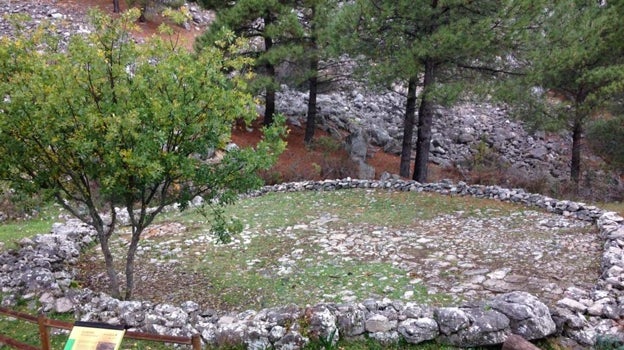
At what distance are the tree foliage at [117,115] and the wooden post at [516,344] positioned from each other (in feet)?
12.6

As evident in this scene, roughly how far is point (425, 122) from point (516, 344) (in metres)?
11.5

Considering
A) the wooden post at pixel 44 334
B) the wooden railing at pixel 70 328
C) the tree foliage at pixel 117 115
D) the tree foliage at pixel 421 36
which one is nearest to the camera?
the wooden railing at pixel 70 328

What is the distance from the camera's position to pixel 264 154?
285 inches

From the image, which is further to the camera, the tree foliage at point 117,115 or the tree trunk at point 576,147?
the tree trunk at point 576,147

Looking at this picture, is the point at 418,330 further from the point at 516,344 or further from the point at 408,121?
the point at 408,121

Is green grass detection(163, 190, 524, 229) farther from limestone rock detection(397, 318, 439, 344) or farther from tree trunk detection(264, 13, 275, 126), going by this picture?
limestone rock detection(397, 318, 439, 344)

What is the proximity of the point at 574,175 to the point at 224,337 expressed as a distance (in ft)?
61.6

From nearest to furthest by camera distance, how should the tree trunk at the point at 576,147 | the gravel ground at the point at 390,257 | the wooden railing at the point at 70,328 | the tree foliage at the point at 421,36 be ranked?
the wooden railing at the point at 70,328
the gravel ground at the point at 390,257
the tree foliage at the point at 421,36
the tree trunk at the point at 576,147

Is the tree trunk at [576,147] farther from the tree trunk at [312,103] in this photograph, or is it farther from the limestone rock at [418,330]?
the limestone rock at [418,330]

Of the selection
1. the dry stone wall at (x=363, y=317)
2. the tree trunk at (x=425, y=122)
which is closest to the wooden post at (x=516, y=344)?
the dry stone wall at (x=363, y=317)

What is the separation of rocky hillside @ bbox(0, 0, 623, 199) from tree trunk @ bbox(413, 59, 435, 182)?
2819mm

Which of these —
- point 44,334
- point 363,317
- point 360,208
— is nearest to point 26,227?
point 360,208

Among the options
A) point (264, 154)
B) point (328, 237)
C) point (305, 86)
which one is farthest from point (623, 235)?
point (305, 86)

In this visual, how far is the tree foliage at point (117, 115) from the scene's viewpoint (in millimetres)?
6473
